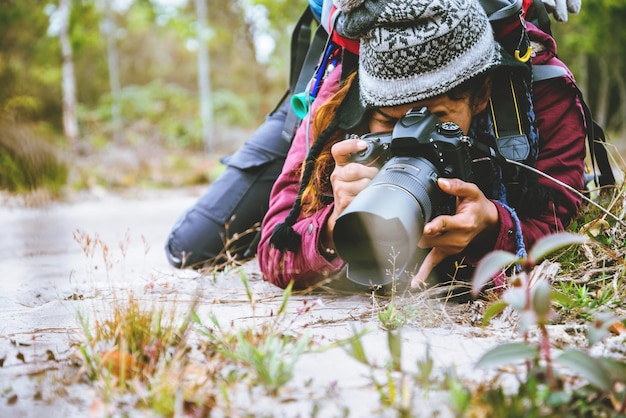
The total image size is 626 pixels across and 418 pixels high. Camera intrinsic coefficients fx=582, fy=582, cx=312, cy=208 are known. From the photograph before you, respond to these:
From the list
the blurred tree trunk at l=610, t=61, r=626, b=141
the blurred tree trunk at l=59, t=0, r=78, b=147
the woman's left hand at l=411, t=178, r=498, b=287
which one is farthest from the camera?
the blurred tree trunk at l=610, t=61, r=626, b=141

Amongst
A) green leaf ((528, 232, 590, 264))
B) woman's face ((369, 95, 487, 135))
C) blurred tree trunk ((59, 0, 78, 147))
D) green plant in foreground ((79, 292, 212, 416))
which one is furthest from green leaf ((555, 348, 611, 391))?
blurred tree trunk ((59, 0, 78, 147))

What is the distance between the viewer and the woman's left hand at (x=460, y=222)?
5.05 feet

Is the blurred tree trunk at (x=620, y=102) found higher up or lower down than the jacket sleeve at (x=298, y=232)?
lower down

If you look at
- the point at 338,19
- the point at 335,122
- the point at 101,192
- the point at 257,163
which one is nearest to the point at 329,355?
the point at 335,122

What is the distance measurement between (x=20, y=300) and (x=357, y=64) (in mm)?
1470

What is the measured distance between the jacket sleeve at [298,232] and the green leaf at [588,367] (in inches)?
38.8

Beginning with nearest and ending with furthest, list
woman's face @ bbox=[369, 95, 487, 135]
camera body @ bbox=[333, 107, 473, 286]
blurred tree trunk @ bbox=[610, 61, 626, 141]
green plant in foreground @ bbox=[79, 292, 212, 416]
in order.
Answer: green plant in foreground @ bbox=[79, 292, 212, 416] < camera body @ bbox=[333, 107, 473, 286] < woman's face @ bbox=[369, 95, 487, 135] < blurred tree trunk @ bbox=[610, 61, 626, 141]

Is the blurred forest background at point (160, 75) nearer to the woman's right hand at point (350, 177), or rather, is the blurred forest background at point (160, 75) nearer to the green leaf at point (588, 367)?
the woman's right hand at point (350, 177)

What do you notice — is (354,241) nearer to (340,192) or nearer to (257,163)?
(340,192)

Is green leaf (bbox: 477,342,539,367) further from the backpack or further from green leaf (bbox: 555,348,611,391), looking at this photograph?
the backpack

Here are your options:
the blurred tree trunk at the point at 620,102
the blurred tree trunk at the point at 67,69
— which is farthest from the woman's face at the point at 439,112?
the blurred tree trunk at the point at 620,102

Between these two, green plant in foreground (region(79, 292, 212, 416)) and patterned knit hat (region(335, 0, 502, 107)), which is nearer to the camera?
green plant in foreground (region(79, 292, 212, 416))

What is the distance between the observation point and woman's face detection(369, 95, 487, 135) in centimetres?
174

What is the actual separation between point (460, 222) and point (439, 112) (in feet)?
1.23
